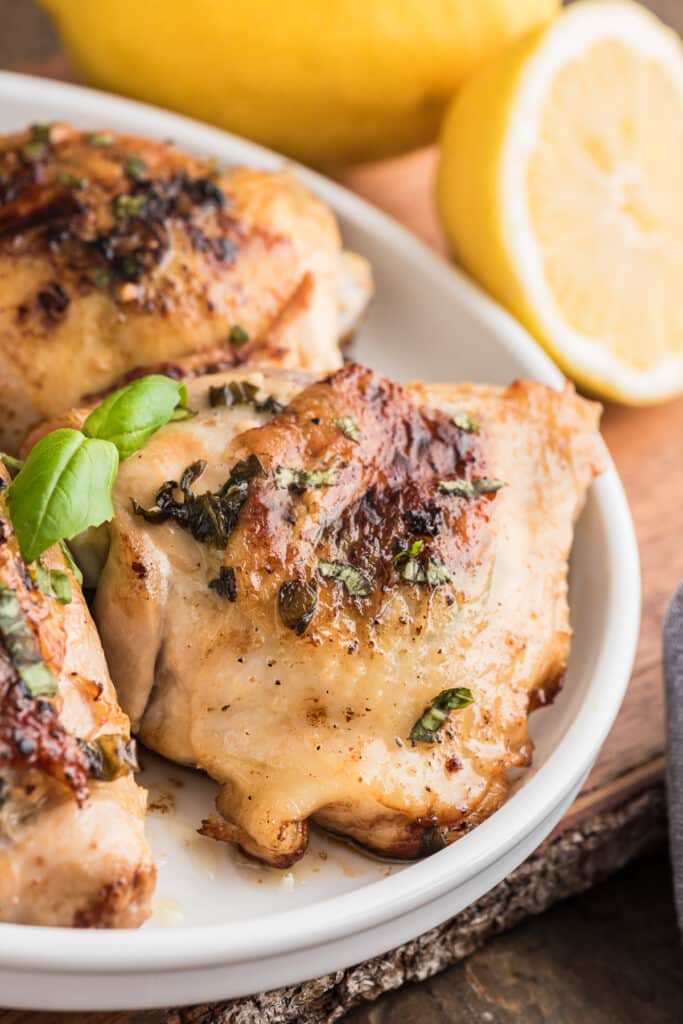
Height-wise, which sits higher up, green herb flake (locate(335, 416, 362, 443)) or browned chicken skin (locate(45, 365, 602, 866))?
green herb flake (locate(335, 416, 362, 443))

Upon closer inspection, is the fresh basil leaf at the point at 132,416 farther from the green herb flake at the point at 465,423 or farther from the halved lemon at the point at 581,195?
the halved lemon at the point at 581,195

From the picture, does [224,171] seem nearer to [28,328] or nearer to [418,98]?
[28,328]

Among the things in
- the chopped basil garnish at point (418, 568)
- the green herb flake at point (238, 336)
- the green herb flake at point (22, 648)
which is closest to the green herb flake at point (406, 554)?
the chopped basil garnish at point (418, 568)

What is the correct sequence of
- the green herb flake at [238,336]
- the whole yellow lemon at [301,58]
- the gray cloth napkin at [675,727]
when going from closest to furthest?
the gray cloth napkin at [675,727] < the green herb flake at [238,336] < the whole yellow lemon at [301,58]

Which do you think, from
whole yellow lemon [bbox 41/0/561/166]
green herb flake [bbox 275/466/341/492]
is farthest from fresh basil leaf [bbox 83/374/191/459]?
whole yellow lemon [bbox 41/0/561/166]

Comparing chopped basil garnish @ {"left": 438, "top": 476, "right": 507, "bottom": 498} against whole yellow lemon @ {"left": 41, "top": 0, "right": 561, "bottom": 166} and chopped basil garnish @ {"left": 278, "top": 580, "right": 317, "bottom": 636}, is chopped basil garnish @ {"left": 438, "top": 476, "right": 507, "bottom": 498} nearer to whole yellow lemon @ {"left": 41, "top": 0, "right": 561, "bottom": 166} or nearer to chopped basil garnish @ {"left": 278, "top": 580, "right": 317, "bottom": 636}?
chopped basil garnish @ {"left": 278, "top": 580, "right": 317, "bottom": 636}

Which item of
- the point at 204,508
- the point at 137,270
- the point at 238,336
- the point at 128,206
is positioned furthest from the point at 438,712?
the point at 128,206
